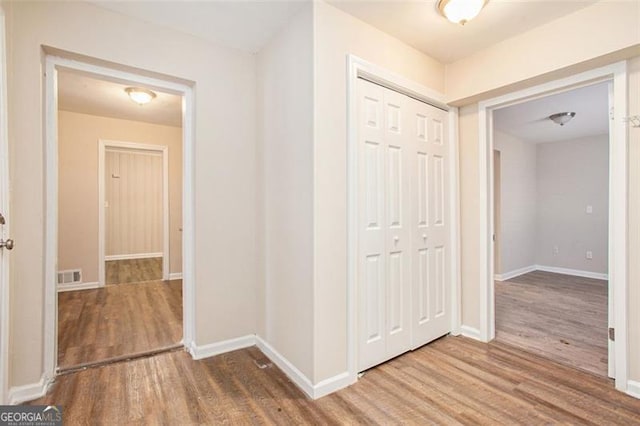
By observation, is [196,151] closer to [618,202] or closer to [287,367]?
[287,367]

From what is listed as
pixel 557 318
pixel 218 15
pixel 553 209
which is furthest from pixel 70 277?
pixel 553 209

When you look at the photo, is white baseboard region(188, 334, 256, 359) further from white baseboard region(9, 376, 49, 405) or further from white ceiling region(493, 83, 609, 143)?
white ceiling region(493, 83, 609, 143)

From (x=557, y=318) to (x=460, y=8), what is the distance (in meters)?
3.34

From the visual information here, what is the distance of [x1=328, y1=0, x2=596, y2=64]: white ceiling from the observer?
197 centimetres

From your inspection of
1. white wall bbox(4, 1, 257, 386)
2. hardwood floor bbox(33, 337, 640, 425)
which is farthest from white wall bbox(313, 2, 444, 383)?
white wall bbox(4, 1, 257, 386)

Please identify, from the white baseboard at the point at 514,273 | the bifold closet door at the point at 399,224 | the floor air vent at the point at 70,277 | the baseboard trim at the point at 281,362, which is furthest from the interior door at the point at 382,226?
the floor air vent at the point at 70,277

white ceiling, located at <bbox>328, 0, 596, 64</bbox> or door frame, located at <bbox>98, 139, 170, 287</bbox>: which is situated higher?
white ceiling, located at <bbox>328, 0, 596, 64</bbox>

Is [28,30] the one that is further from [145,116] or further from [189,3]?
[145,116]

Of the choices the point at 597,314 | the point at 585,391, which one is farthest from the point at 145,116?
the point at 597,314

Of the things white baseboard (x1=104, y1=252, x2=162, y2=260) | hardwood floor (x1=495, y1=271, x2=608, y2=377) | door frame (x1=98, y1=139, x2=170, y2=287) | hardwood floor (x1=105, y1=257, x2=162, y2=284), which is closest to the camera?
hardwood floor (x1=495, y1=271, x2=608, y2=377)

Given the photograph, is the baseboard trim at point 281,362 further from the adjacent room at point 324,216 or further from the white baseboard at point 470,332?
the white baseboard at point 470,332

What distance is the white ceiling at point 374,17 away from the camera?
6.49 ft

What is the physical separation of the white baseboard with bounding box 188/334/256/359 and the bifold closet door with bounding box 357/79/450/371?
1.02 meters

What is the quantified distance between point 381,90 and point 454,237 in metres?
1.53
